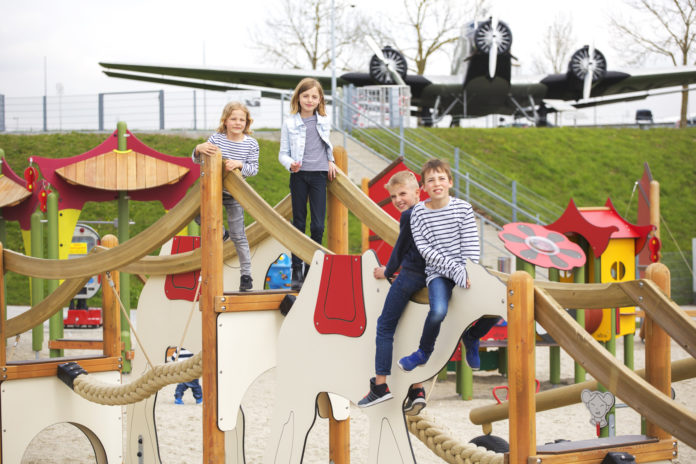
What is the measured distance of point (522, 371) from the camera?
99.0 inches

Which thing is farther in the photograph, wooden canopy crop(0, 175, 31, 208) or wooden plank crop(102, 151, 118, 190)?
wooden canopy crop(0, 175, 31, 208)

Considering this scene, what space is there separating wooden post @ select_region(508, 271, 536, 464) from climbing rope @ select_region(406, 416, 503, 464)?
0.60ft

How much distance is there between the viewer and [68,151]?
2055 cm

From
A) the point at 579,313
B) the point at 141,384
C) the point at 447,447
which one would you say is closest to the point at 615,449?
the point at 447,447

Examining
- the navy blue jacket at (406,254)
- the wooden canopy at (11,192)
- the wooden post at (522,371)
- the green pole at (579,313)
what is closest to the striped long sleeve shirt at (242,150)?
the navy blue jacket at (406,254)

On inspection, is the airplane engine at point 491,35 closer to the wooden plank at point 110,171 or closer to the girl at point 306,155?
the wooden plank at point 110,171

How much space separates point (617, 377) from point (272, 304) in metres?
2.10

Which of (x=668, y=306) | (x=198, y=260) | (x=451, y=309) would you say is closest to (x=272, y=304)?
(x=198, y=260)

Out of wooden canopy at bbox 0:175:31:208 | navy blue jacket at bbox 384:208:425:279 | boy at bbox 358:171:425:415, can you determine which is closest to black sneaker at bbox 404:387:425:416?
boy at bbox 358:171:425:415

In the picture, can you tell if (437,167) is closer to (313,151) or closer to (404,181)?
(404,181)

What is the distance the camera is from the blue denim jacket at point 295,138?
13.9ft

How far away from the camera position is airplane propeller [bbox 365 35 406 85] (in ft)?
84.4

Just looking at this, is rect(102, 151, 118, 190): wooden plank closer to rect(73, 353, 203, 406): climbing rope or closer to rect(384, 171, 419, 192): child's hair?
rect(73, 353, 203, 406): climbing rope

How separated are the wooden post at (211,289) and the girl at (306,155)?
479 millimetres
